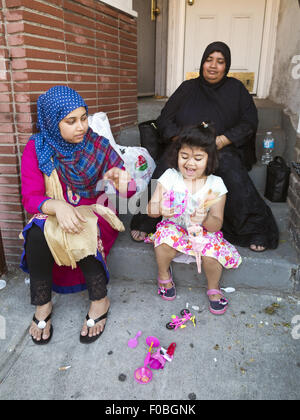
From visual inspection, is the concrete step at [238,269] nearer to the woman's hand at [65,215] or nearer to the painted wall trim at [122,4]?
the woman's hand at [65,215]

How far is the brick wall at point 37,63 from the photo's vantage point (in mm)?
1993

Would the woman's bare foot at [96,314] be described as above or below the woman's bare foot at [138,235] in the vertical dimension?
below

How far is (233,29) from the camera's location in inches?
175

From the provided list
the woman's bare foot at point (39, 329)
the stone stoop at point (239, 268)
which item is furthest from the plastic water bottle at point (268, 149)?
the woman's bare foot at point (39, 329)

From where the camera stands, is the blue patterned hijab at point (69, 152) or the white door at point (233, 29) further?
the white door at point (233, 29)

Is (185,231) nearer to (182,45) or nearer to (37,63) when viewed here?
(37,63)

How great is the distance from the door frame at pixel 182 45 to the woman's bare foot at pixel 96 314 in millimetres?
3806

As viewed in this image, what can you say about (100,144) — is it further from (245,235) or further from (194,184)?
(245,235)

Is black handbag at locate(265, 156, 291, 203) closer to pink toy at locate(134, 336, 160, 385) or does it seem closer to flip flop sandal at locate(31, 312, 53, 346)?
pink toy at locate(134, 336, 160, 385)

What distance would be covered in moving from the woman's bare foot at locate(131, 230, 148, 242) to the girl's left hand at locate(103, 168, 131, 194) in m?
0.62

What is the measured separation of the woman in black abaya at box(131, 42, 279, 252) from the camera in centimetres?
238

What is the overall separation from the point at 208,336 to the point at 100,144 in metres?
1.31

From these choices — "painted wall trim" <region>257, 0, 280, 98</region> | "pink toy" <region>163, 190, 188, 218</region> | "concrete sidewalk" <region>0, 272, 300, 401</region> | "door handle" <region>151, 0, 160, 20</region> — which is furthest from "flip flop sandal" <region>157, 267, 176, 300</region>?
"door handle" <region>151, 0, 160, 20</region>
